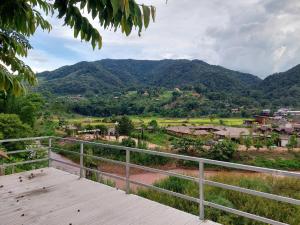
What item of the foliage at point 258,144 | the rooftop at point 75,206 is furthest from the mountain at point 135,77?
the rooftop at point 75,206

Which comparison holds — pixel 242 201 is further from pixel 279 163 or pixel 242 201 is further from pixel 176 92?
pixel 176 92

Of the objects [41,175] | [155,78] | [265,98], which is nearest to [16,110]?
[41,175]

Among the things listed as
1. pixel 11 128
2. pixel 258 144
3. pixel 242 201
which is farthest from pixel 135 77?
pixel 242 201

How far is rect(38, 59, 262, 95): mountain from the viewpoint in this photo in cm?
11069

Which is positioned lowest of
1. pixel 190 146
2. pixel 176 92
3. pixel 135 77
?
pixel 190 146

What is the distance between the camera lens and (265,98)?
10331 cm

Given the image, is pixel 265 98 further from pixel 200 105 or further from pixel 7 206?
pixel 7 206

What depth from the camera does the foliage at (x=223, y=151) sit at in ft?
130

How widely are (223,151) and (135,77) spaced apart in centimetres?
11380

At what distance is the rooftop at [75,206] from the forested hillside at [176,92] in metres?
72.2

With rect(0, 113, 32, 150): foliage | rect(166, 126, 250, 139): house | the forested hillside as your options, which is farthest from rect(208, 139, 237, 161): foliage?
the forested hillside

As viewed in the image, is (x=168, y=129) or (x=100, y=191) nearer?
(x=100, y=191)

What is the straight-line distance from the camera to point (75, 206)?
15.9 ft

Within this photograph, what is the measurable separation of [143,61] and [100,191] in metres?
170
